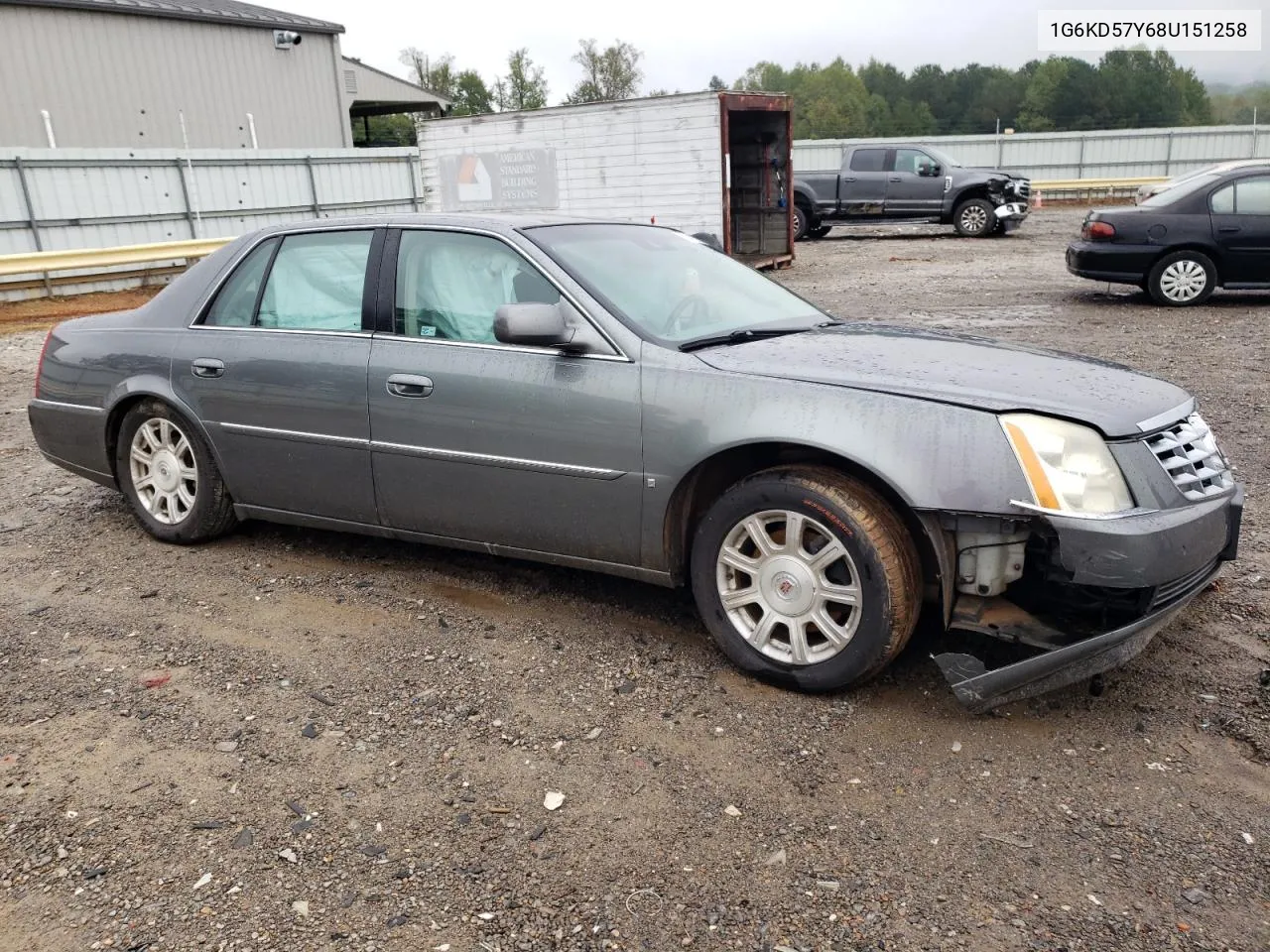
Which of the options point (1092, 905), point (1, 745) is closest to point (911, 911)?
point (1092, 905)

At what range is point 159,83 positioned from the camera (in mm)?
26359

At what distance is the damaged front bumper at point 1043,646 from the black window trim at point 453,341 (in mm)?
1477

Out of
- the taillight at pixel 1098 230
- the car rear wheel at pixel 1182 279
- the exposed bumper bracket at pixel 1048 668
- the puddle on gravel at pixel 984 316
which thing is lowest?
the puddle on gravel at pixel 984 316

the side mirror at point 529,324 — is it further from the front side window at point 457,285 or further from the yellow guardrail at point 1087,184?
the yellow guardrail at point 1087,184

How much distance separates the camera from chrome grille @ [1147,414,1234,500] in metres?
3.18

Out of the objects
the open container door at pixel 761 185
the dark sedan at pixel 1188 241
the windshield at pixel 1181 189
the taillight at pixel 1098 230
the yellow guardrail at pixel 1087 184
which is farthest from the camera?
the yellow guardrail at pixel 1087 184

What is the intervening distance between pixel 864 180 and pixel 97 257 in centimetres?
1520

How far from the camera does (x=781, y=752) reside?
311cm

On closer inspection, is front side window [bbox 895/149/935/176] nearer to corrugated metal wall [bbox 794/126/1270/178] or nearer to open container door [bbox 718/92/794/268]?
open container door [bbox 718/92/794/268]

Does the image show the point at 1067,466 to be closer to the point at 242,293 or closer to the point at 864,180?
the point at 242,293

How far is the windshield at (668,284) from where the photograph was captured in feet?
12.8

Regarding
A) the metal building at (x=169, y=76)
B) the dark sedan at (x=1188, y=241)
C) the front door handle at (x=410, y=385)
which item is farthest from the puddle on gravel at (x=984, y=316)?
the metal building at (x=169, y=76)

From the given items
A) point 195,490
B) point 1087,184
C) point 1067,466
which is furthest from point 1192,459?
point 1087,184

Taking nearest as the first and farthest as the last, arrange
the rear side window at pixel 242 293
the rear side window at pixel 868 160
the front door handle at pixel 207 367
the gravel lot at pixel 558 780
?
the gravel lot at pixel 558 780 → the front door handle at pixel 207 367 → the rear side window at pixel 242 293 → the rear side window at pixel 868 160
